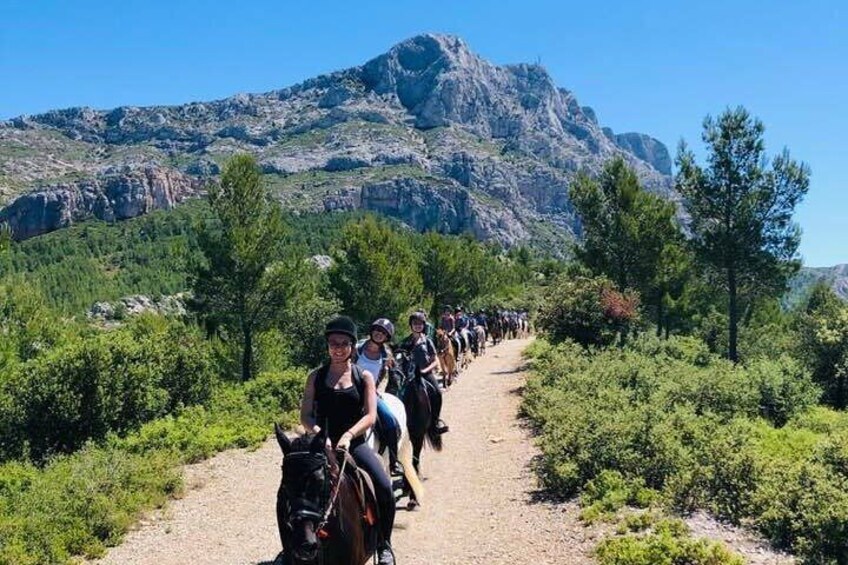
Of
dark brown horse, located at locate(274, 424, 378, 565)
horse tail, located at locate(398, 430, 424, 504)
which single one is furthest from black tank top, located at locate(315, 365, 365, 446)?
horse tail, located at locate(398, 430, 424, 504)

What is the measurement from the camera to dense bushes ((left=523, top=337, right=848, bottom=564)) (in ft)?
25.0

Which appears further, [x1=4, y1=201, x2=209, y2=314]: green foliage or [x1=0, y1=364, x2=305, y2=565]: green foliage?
[x1=4, y1=201, x2=209, y2=314]: green foliage

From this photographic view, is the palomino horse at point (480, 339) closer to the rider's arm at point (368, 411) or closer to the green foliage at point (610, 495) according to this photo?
the green foliage at point (610, 495)

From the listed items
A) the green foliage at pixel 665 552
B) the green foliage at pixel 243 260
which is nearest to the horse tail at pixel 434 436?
the green foliage at pixel 665 552

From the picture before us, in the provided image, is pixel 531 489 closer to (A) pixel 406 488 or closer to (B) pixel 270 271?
(A) pixel 406 488

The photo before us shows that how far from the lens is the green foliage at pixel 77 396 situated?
1716 centimetres

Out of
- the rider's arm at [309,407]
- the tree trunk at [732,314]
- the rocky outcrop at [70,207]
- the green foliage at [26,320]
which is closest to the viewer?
the rider's arm at [309,407]

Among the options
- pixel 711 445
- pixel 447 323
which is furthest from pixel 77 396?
pixel 711 445

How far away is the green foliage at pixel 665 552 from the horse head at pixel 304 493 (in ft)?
13.9

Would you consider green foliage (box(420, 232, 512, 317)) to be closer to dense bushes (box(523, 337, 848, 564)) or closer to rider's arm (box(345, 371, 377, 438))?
dense bushes (box(523, 337, 848, 564))

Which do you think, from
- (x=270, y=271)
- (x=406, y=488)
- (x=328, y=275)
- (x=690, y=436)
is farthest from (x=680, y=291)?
(x=406, y=488)

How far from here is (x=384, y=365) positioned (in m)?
9.47

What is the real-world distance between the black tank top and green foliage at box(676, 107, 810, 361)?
29904mm

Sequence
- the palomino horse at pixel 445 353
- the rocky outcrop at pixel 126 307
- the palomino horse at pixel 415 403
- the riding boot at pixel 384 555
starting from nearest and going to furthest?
the riding boot at pixel 384 555
the palomino horse at pixel 415 403
the palomino horse at pixel 445 353
the rocky outcrop at pixel 126 307
